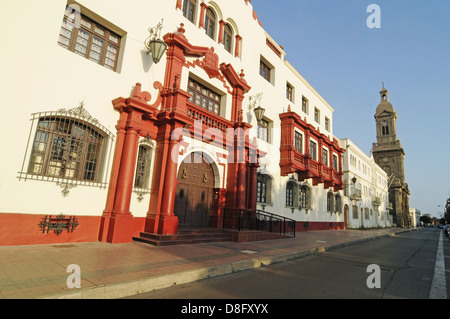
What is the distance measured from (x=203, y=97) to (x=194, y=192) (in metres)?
4.69

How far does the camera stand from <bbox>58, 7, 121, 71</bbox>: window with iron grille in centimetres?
801

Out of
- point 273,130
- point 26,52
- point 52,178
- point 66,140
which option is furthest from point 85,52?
point 273,130

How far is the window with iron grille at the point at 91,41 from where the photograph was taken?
26.3ft

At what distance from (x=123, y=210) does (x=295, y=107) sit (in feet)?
51.9

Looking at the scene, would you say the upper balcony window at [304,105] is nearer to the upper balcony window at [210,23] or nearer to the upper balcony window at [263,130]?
the upper balcony window at [263,130]

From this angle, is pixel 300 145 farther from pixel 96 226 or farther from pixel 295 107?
pixel 96 226

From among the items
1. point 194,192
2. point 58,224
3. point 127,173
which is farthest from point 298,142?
point 58,224

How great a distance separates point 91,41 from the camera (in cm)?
859

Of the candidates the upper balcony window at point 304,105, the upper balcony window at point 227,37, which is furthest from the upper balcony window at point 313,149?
the upper balcony window at point 227,37

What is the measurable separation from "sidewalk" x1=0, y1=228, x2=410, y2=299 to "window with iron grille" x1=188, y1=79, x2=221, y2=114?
6.92m

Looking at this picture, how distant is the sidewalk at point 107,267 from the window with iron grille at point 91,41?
6.10m

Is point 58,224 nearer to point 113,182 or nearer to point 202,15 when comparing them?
point 113,182

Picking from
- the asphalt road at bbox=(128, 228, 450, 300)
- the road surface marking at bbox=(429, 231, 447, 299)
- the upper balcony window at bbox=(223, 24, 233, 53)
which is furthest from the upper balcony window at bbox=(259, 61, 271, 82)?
the road surface marking at bbox=(429, 231, 447, 299)

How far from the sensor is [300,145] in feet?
64.7
